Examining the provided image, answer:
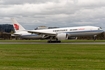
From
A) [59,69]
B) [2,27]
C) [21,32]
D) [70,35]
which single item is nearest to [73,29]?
[70,35]

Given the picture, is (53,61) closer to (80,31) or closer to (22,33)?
(80,31)

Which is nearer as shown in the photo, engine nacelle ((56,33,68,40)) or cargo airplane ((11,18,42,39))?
engine nacelle ((56,33,68,40))

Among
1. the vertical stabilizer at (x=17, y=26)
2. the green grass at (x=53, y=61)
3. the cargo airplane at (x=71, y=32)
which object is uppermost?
the vertical stabilizer at (x=17, y=26)

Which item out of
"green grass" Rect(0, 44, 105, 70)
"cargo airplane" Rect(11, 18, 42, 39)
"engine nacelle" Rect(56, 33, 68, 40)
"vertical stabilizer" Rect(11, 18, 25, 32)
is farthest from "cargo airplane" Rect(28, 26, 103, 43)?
"green grass" Rect(0, 44, 105, 70)

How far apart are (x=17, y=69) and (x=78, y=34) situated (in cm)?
4234

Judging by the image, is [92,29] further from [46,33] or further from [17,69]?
[17,69]

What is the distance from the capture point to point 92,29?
179 ft

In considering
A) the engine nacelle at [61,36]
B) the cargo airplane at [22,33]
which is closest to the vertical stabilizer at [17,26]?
the cargo airplane at [22,33]

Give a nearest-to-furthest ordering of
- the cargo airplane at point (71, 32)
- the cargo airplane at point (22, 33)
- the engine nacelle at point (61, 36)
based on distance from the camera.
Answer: the engine nacelle at point (61, 36) < the cargo airplane at point (71, 32) < the cargo airplane at point (22, 33)

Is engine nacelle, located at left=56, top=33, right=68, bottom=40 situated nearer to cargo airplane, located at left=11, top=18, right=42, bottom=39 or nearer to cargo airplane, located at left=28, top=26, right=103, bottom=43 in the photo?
cargo airplane, located at left=28, top=26, right=103, bottom=43

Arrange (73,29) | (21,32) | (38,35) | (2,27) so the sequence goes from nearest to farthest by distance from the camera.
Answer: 1. (73,29)
2. (38,35)
3. (21,32)
4. (2,27)

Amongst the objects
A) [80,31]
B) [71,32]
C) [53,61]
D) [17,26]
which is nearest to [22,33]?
[17,26]

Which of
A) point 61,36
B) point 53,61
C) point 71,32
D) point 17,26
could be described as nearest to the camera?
point 53,61

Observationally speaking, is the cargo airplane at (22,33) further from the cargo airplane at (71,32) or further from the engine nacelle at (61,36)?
the engine nacelle at (61,36)
